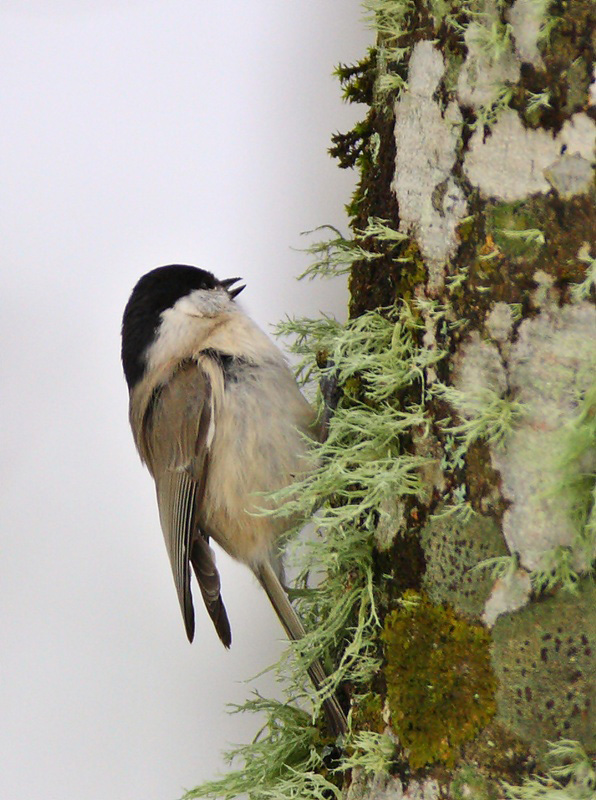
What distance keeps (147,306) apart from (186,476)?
31 centimetres

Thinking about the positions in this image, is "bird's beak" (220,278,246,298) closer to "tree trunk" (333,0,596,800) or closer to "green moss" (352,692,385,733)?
"tree trunk" (333,0,596,800)

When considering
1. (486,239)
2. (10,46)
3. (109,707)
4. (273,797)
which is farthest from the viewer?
(10,46)

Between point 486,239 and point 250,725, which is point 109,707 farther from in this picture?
point 486,239

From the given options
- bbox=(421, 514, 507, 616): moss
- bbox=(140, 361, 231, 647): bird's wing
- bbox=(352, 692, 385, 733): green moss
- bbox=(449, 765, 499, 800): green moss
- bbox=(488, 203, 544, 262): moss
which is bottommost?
bbox=(449, 765, 499, 800): green moss

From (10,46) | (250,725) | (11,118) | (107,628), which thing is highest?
(10,46)

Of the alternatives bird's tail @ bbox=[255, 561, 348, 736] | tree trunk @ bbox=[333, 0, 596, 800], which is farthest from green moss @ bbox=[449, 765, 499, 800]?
bird's tail @ bbox=[255, 561, 348, 736]

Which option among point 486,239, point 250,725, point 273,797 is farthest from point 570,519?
point 250,725

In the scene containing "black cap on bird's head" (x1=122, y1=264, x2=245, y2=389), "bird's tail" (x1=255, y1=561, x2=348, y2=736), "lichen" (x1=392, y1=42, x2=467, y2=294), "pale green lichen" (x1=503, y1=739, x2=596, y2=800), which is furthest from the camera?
"black cap on bird's head" (x1=122, y1=264, x2=245, y2=389)

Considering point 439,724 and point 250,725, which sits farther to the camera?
point 250,725

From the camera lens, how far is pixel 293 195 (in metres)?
1.84

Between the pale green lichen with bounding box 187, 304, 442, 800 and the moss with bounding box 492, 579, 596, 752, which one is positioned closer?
the moss with bounding box 492, 579, 596, 752

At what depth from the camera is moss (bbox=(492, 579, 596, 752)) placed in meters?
0.86

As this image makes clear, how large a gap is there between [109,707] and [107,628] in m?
0.16

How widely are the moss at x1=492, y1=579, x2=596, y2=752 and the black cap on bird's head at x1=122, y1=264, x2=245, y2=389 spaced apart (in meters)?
0.81
